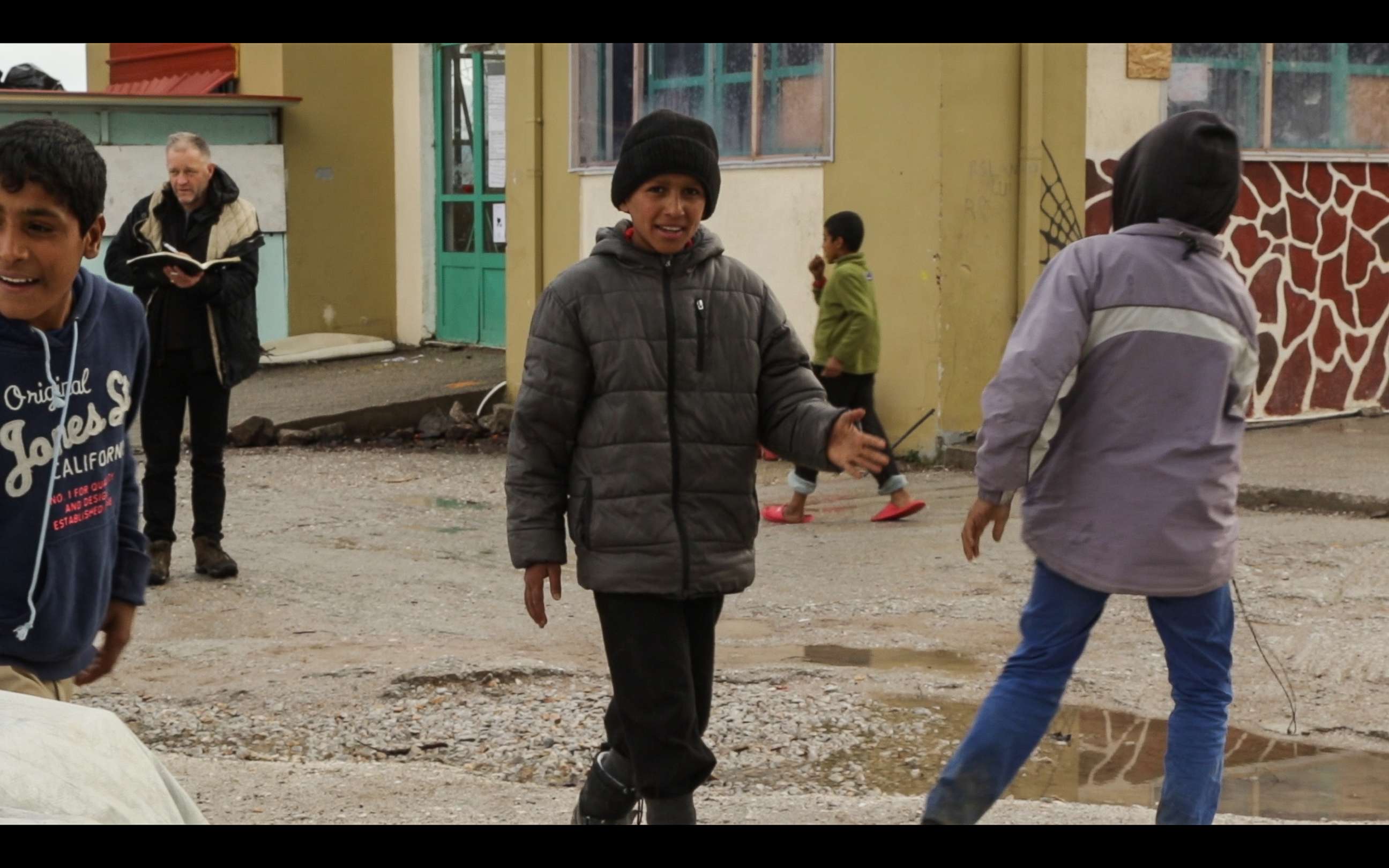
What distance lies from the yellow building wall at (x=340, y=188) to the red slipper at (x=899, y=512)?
9694 mm

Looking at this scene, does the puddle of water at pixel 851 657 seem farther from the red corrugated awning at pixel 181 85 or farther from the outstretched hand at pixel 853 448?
the red corrugated awning at pixel 181 85

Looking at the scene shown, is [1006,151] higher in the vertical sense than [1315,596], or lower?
higher

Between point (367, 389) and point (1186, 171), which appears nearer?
point (1186, 171)

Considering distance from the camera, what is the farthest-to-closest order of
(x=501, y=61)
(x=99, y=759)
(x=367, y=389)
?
(x=501, y=61) → (x=367, y=389) → (x=99, y=759)

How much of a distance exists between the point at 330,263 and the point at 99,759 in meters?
16.1

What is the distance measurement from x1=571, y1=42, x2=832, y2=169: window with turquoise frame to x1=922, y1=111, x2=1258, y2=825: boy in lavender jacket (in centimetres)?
801

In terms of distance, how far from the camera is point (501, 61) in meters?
16.6

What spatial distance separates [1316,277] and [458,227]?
8.50m

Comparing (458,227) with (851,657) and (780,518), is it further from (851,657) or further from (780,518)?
(851,657)

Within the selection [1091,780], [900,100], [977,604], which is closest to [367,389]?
[900,100]

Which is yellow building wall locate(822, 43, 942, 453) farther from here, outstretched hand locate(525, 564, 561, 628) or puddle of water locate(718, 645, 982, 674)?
outstretched hand locate(525, 564, 561, 628)

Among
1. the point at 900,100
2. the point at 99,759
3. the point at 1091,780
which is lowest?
the point at 1091,780

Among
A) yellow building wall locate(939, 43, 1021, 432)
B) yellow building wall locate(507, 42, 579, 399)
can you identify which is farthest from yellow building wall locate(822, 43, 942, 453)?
yellow building wall locate(507, 42, 579, 399)

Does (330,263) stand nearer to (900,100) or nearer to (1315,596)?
(900,100)
